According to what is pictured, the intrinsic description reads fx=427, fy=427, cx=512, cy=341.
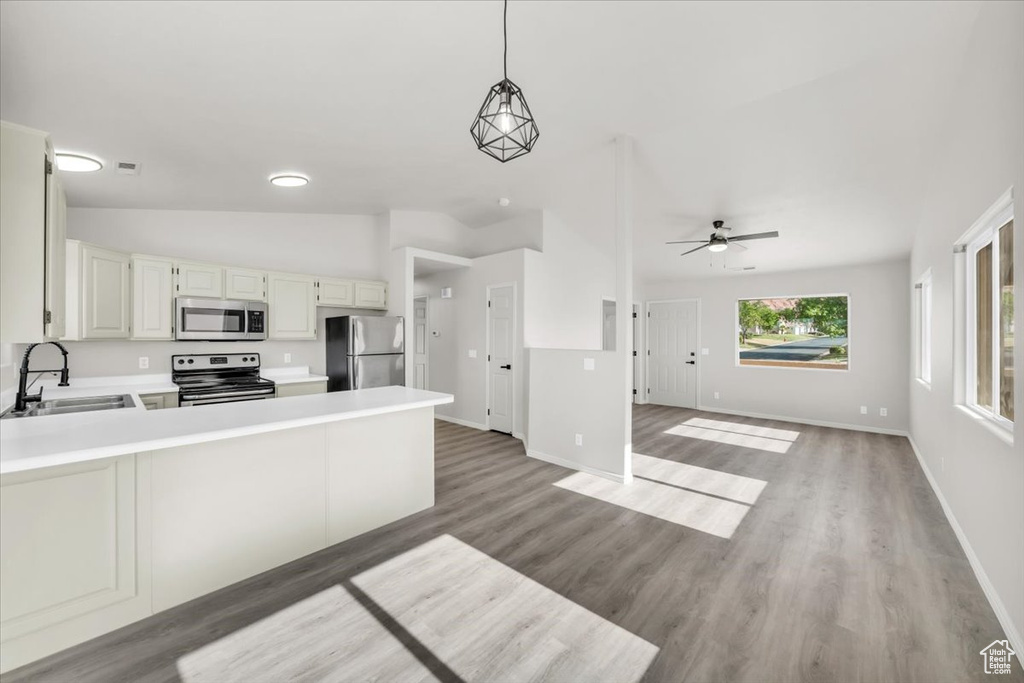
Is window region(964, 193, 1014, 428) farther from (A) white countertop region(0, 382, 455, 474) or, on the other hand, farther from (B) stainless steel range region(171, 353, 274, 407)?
(B) stainless steel range region(171, 353, 274, 407)

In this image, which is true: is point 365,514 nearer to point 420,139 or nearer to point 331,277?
point 420,139

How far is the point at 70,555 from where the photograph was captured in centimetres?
177

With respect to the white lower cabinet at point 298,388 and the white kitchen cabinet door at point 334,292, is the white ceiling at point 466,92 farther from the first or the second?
the white lower cabinet at point 298,388

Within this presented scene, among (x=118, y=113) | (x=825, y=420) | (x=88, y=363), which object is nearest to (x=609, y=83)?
(x=118, y=113)

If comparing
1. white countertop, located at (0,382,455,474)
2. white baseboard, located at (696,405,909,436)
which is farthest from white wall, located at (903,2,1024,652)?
white countertop, located at (0,382,455,474)

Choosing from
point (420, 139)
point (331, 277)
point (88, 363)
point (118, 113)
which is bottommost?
point (88, 363)

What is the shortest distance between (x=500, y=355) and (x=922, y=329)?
16.3 ft

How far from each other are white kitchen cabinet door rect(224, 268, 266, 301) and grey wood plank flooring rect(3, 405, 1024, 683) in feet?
9.41

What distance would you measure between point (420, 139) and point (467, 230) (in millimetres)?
2894

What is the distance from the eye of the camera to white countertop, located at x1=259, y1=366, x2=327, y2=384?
4.57 meters

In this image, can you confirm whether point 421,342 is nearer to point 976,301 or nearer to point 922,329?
point 976,301

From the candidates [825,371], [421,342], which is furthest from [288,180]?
[825,371]

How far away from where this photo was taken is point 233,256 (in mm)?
4559

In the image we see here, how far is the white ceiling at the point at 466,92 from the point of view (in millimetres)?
1945
